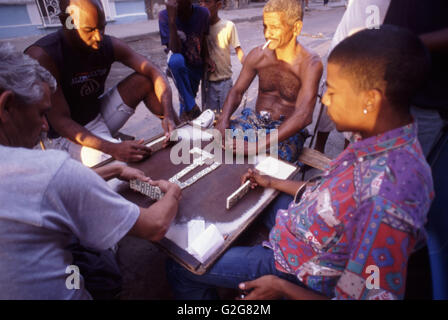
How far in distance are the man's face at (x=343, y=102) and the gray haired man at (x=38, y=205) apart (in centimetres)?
99

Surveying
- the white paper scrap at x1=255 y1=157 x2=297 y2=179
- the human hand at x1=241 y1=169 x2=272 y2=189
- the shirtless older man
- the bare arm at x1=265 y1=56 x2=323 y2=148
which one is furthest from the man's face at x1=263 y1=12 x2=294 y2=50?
the human hand at x1=241 y1=169 x2=272 y2=189

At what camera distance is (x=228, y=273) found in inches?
58.9

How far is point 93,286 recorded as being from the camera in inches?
59.2

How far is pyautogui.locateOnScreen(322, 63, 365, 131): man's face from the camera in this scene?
107 centimetres

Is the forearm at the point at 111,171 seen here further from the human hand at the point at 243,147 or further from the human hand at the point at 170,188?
the human hand at the point at 243,147

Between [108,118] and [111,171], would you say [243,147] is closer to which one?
[111,171]

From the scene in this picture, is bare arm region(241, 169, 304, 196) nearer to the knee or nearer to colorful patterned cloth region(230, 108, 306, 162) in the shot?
colorful patterned cloth region(230, 108, 306, 162)

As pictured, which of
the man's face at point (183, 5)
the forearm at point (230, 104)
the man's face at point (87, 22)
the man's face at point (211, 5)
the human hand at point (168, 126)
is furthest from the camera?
the man's face at point (211, 5)

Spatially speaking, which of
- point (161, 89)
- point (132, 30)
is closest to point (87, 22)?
point (161, 89)

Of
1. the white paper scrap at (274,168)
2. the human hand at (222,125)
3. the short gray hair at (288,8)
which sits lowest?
the white paper scrap at (274,168)

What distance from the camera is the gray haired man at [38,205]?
86 cm

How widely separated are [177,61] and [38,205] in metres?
3.17

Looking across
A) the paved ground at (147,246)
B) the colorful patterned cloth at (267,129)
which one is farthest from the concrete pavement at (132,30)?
the colorful patterned cloth at (267,129)

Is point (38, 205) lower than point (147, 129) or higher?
higher
